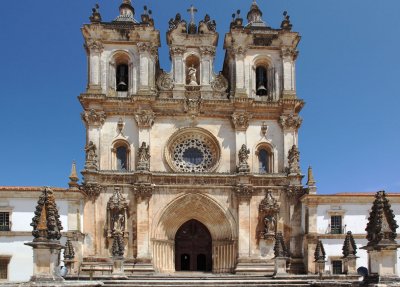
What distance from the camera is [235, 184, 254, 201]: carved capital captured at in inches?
1383

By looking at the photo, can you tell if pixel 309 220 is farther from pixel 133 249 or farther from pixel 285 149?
pixel 133 249

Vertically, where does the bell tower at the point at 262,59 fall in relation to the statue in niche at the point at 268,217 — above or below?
above

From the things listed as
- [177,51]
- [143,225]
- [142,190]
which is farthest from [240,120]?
[143,225]

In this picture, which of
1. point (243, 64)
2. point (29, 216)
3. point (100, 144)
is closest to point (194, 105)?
point (243, 64)

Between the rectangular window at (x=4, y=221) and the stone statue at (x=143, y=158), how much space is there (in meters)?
8.82

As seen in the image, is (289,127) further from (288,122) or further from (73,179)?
(73,179)

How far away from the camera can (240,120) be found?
3656 cm

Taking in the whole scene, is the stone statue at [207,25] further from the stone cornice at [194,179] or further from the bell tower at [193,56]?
the stone cornice at [194,179]

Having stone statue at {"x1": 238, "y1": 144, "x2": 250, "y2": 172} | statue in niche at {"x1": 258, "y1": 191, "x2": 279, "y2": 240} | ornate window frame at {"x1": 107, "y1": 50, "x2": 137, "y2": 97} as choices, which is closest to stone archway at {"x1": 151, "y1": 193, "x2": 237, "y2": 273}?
statue in niche at {"x1": 258, "y1": 191, "x2": 279, "y2": 240}

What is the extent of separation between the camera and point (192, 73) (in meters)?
37.8

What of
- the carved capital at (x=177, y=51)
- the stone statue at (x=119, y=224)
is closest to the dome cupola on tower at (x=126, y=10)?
the carved capital at (x=177, y=51)

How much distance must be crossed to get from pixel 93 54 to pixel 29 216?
1221cm

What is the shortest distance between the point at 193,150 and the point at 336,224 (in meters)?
11.1

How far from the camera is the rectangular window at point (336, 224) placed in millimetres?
34156
